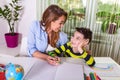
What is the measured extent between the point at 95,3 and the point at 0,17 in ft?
5.18

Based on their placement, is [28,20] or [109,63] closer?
[109,63]

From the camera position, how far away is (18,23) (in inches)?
113

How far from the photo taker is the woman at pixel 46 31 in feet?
4.93

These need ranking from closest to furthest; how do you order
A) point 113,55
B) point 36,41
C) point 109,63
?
1. point 109,63
2. point 36,41
3. point 113,55

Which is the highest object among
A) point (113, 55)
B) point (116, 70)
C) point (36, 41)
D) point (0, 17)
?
point (0, 17)

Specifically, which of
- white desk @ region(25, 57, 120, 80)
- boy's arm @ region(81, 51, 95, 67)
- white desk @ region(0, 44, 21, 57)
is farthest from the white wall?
white desk @ region(25, 57, 120, 80)

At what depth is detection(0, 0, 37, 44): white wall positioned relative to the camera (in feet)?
8.89

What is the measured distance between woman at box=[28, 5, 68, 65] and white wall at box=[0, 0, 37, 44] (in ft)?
3.95

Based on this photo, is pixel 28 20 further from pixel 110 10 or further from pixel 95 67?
pixel 95 67

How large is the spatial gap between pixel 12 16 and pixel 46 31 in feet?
4.60

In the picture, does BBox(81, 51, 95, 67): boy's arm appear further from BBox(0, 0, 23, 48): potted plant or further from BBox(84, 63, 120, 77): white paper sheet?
BBox(0, 0, 23, 48): potted plant

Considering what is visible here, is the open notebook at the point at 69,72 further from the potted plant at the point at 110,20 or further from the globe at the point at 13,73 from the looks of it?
the potted plant at the point at 110,20

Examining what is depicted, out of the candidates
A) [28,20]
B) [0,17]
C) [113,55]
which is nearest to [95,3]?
[113,55]

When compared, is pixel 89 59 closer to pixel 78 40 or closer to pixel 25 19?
pixel 78 40
